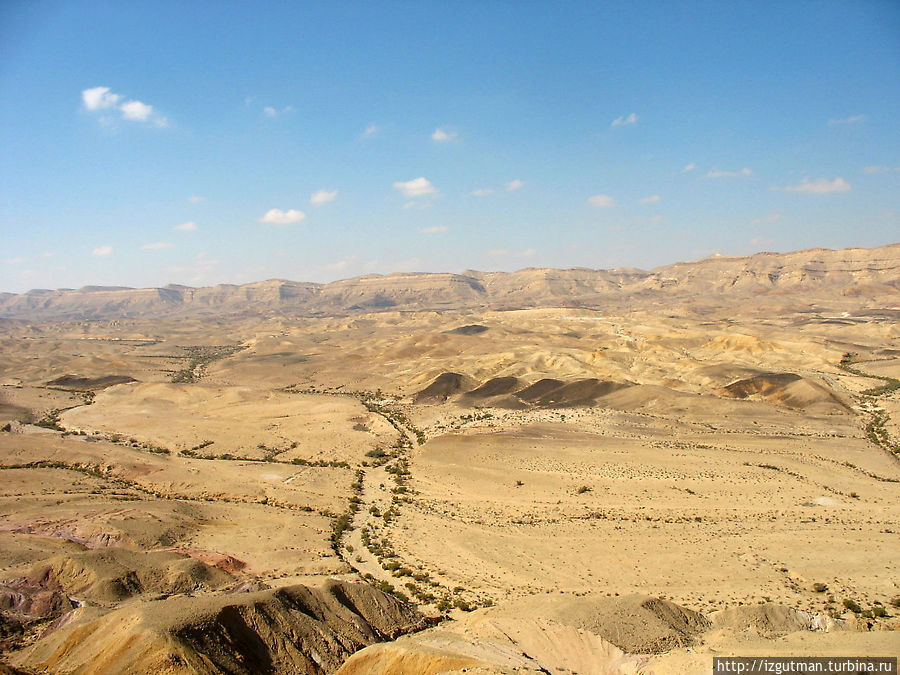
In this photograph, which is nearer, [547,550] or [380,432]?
[547,550]

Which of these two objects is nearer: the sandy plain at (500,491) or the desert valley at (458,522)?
the desert valley at (458,522)

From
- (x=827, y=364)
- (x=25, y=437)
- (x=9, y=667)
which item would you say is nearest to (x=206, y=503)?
(x=9, y=667)

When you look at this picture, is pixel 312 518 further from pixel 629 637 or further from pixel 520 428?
pixel 520 428

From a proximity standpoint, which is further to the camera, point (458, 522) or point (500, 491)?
point (500, 491)

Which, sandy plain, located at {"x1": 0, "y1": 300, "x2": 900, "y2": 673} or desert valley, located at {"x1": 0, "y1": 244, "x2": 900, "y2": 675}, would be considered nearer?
desert valley, located at {"x1": 0, "y1": 244, "x2": 900, "y2": 675}
